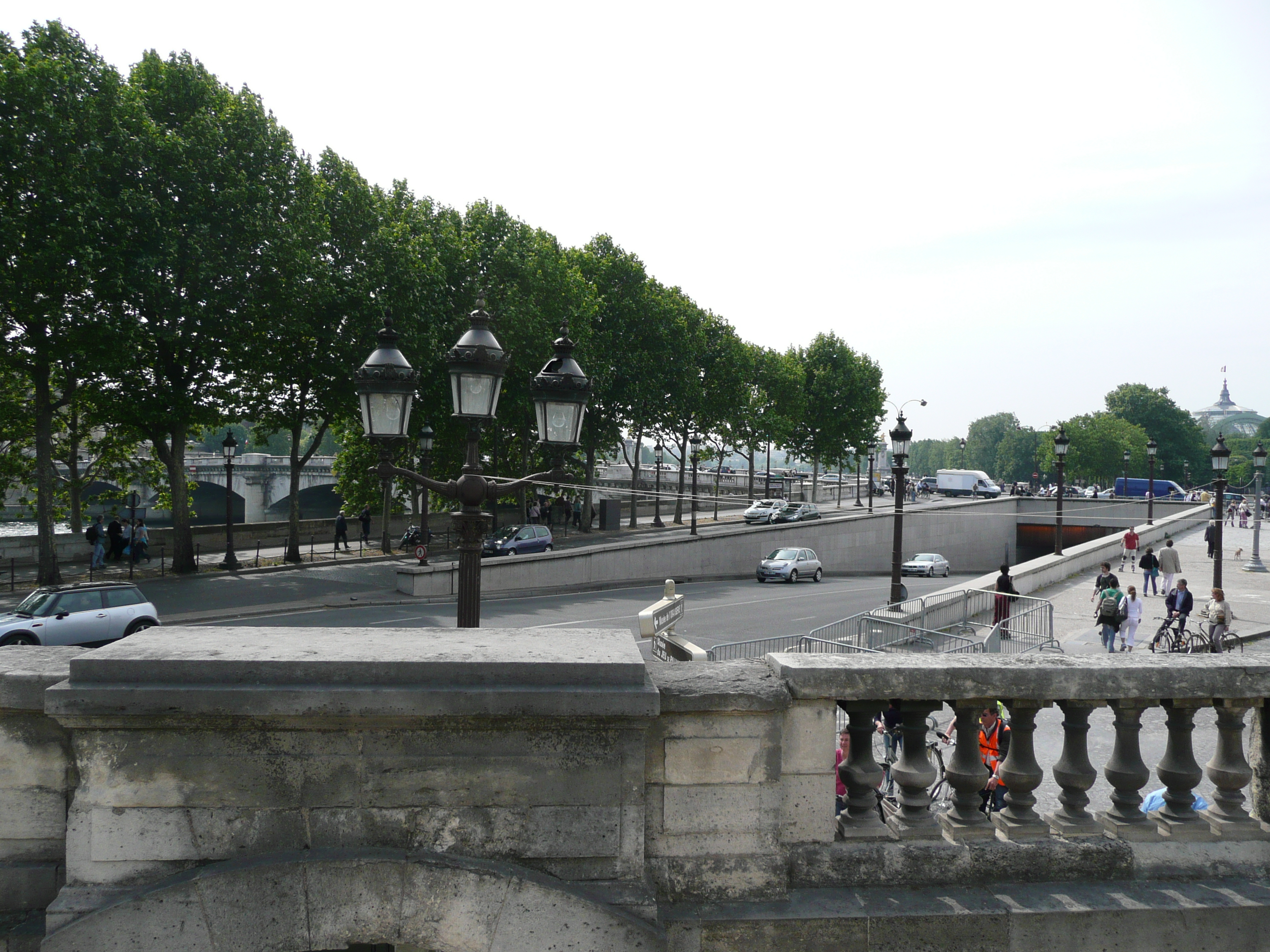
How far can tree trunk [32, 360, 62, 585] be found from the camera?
2527cm

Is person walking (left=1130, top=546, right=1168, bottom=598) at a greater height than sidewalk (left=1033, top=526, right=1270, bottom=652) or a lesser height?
greater

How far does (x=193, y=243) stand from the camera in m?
25.9

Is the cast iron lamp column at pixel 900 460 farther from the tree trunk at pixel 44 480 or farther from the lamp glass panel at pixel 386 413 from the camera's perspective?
the tree trunk at pixel 44 480

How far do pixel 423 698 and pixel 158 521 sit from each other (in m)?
76.9

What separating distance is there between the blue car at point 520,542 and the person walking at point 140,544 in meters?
11.8

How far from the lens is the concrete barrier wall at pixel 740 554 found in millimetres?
28766

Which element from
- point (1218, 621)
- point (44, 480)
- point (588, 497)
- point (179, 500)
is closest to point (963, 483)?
point (588, 497)

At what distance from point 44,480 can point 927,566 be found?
36.3m

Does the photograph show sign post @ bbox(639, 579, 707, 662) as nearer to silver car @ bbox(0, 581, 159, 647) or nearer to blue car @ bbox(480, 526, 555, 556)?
silver car @ bbox(0, 581, 159, 647)

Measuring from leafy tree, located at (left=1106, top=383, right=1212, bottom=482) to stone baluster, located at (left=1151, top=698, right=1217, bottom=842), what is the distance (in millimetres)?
→ 114132

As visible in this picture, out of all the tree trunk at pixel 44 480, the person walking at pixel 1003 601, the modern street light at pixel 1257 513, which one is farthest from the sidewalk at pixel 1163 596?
the tree trunk at pixel 44 480

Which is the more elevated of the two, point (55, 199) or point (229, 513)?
point (55, 199)

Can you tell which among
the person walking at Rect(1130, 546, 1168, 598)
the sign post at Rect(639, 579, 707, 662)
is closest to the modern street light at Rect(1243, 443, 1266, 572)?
the person walking at Rect(1130, 546, 1168, 598)

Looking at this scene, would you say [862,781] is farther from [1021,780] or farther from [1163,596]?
[1163,596]
